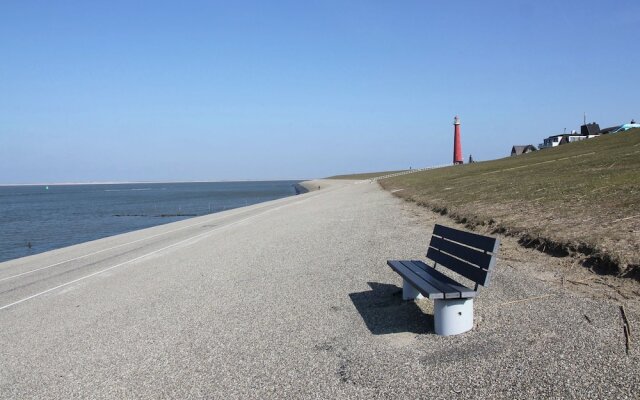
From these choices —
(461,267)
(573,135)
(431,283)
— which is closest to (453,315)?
(431,283)

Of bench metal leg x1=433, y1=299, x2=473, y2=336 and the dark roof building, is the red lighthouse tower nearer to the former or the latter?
the dark roof building

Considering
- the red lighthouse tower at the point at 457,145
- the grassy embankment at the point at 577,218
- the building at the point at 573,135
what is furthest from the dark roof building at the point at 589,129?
the grassy embankment at the point at 577,218

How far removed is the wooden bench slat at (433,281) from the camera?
181 inches

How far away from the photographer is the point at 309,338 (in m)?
5.09

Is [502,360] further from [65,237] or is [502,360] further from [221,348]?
[65,237]

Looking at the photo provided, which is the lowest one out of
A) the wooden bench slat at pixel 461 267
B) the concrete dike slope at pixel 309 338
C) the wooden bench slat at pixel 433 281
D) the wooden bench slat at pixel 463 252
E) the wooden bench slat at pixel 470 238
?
the concrete dike slope at pixel 309 338

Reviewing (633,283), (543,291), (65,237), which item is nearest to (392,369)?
(543,291)

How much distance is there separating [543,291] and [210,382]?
3.61m

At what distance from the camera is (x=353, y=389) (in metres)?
3.90

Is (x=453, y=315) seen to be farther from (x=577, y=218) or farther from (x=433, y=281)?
(x=577, y=218)

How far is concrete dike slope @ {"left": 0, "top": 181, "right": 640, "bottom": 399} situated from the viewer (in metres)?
3.87

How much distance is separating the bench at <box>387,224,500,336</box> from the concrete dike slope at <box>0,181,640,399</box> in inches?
5.8

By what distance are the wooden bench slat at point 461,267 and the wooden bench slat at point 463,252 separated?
Answer: 5 cm

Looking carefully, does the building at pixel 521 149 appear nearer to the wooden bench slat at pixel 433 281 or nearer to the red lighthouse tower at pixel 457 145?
the red lighthouse tower at pixel 457 145
